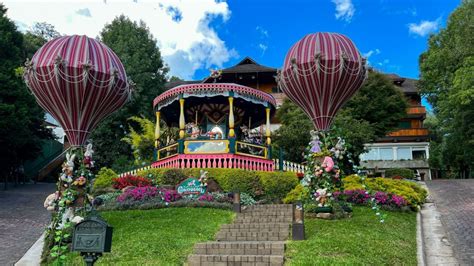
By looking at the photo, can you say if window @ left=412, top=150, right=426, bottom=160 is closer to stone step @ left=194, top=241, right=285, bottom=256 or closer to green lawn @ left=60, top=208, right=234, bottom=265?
green lawn @ left=60, top=208, right=234, bottom=265

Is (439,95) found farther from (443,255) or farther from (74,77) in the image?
(74,77)

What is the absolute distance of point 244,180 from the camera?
1981 cm

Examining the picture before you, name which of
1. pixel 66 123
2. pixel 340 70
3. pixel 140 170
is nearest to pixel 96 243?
pixel 66 123

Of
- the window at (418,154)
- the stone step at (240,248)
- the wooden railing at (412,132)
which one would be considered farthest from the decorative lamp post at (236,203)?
the window at (418,154)

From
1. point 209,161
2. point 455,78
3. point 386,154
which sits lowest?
point 209,161

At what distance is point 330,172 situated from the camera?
13734mm

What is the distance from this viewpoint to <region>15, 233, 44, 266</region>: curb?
1130 centimetres

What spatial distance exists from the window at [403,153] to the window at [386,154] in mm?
807

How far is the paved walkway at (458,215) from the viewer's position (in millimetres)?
11111

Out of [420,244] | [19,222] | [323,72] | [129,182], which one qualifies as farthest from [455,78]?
[19,222]

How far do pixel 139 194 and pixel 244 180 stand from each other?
490cm

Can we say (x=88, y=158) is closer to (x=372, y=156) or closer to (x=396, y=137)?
(x=372, y=156)

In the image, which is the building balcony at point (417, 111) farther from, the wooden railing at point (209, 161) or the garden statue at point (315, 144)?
the garden statue at point (315, 144)

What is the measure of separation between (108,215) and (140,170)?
7243 millimetres
